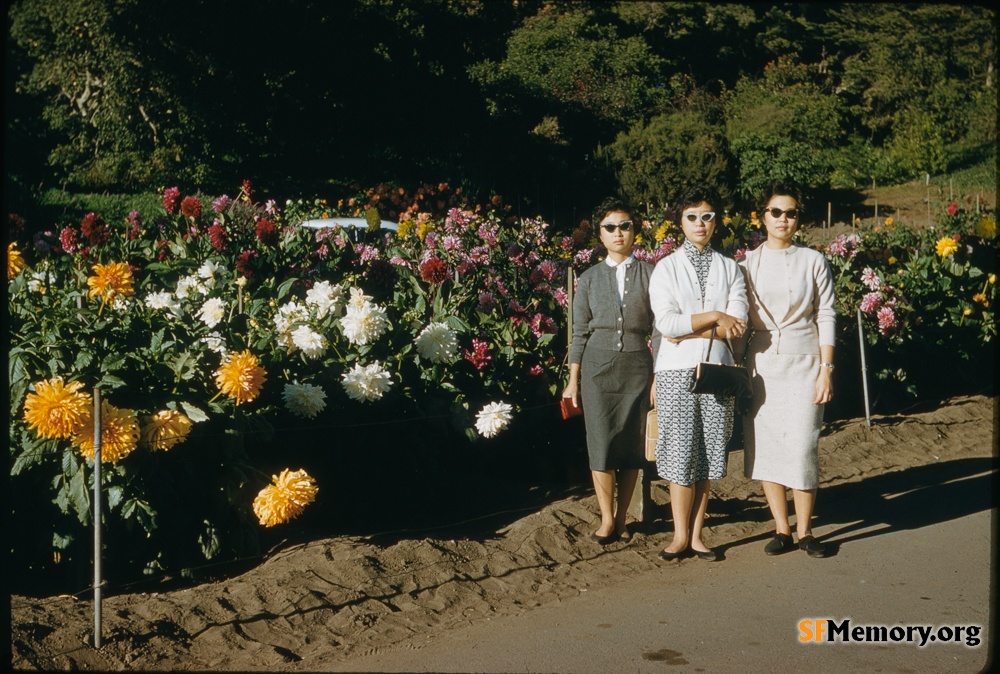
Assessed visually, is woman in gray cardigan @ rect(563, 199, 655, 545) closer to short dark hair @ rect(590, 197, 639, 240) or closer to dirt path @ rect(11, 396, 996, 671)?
short dark hair @ rect(590, 197, 639, 240)

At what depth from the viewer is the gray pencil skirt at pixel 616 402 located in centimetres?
487

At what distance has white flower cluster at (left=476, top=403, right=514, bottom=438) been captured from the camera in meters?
5.15

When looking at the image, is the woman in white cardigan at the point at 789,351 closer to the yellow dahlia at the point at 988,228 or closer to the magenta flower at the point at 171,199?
the magenta flower at the point at 171,199

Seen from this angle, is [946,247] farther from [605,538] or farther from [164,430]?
[164,430]

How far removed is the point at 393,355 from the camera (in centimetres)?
530

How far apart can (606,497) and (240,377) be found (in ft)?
6.11

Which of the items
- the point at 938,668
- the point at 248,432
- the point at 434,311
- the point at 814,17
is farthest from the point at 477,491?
the point at 814,17

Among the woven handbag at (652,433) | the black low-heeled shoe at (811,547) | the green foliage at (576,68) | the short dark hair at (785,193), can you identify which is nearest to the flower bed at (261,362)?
the woven handbag at (652,433)

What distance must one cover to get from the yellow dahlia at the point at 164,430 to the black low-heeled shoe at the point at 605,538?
6.73 feet

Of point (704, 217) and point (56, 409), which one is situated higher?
point (704, 217)

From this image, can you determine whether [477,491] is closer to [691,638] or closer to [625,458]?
[625,458]

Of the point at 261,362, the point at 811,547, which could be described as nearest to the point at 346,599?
the point at 261,362

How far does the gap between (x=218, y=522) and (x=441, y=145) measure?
16.5 metres

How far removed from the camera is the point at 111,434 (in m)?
3.86
